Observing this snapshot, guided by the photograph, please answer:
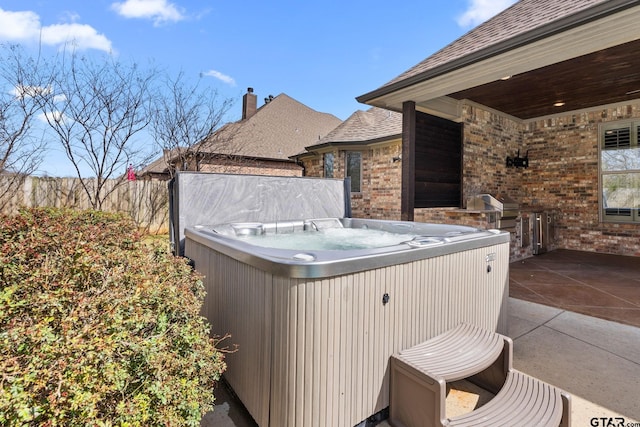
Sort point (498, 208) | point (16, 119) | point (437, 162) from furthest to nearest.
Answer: point (16, 119)
point (437, 162)
point (498, 208)

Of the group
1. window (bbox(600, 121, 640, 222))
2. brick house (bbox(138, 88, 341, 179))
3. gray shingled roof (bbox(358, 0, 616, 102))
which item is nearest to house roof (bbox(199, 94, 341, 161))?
brick house (bbox(138, 88, 341, 179))

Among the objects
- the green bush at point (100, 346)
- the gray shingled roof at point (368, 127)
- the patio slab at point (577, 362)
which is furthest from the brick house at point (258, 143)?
the patio slab at point (577, 362)

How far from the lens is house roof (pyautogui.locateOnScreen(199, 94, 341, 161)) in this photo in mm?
11300

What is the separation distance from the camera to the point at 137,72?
26.3ft

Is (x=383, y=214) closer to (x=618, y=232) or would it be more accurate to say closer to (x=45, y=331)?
(x=618, y=232)

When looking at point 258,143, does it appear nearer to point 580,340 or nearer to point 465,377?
point 580,340

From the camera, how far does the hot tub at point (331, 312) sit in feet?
4.54

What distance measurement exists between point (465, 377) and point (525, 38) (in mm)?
3595

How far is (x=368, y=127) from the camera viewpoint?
10133 millimetres

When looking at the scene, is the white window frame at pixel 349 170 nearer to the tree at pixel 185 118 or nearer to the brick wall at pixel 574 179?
the tree at pixel 185 118

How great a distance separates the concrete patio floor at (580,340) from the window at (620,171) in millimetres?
1893

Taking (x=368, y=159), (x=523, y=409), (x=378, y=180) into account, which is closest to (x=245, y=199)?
(x=523, y=409)

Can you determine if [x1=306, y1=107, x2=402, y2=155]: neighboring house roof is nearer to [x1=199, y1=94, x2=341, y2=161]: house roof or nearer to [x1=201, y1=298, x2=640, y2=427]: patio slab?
[x1=199, y1=94, x2=341, y2=161]: house roof

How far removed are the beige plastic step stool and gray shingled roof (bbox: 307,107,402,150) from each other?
7221 millimetres
